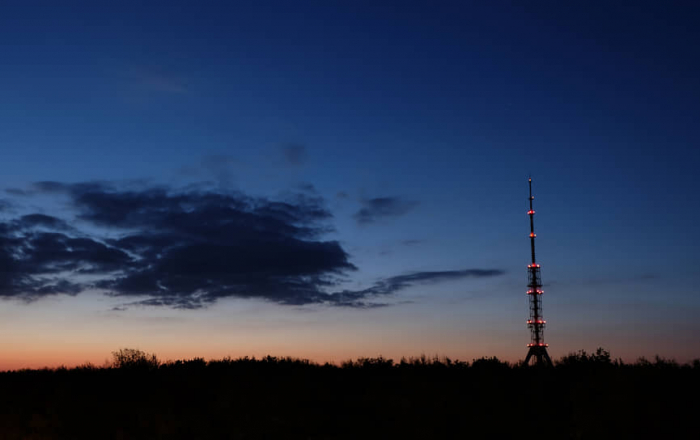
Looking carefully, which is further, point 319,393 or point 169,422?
point 319,393

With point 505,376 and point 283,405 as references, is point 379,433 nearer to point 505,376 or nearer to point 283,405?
point 283,405

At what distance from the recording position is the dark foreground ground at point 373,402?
16.0 meters

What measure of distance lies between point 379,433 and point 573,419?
483cm

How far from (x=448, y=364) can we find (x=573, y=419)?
6.37m

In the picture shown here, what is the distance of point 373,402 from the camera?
18.7 meters

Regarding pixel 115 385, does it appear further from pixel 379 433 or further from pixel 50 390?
pixel 379 433

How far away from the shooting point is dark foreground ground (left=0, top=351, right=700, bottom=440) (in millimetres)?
15953

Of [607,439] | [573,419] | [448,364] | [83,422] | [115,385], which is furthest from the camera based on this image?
[115,385]

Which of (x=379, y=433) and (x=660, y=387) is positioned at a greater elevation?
(x=660, y=387)

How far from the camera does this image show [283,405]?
19094mm

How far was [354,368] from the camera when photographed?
23062 mm

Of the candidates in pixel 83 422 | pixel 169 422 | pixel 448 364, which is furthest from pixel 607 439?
pixel 83 422

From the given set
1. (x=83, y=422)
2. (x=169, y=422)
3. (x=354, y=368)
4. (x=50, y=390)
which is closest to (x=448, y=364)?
(x=354, y=368)

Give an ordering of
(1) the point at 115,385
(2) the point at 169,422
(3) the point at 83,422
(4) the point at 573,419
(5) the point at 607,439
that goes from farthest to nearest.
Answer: (1) the point at 115,385
(3) the point at 83,422
(2) the point at 169,422
(4) the point at 573,419
(5) the point at 607,439
